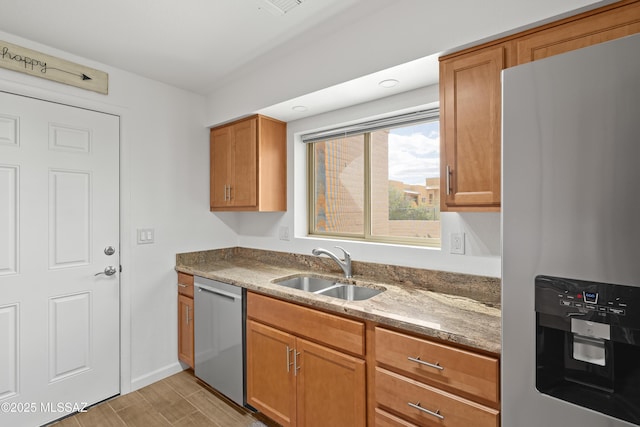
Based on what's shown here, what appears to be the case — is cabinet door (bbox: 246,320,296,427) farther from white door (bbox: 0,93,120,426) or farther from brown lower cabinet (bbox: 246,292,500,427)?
white door (bbox: 0,93,120,426)

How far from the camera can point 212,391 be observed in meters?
2.40

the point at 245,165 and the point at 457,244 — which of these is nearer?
the point at 457,244

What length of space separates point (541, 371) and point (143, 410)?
→ 2.44m

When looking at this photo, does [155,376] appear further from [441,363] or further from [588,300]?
[588,300]

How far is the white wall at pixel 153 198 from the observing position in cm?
241

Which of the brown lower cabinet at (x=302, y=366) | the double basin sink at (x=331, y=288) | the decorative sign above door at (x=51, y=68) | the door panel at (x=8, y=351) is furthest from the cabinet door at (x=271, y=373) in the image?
the decorative sign above door at (x=51, y=68)

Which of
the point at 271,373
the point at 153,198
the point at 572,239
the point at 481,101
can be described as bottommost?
the point at 271,373

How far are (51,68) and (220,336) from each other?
6.91ft

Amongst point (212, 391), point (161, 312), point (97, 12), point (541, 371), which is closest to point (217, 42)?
point (97, 12)

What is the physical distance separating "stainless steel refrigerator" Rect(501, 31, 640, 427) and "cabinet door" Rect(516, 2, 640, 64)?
518 millimetres

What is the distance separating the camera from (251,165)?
2.58 meters

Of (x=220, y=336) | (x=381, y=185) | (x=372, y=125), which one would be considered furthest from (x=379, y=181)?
(x=220, y=336)

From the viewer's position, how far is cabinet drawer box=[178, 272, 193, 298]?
2.57 meters

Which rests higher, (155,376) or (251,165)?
(251,165)
